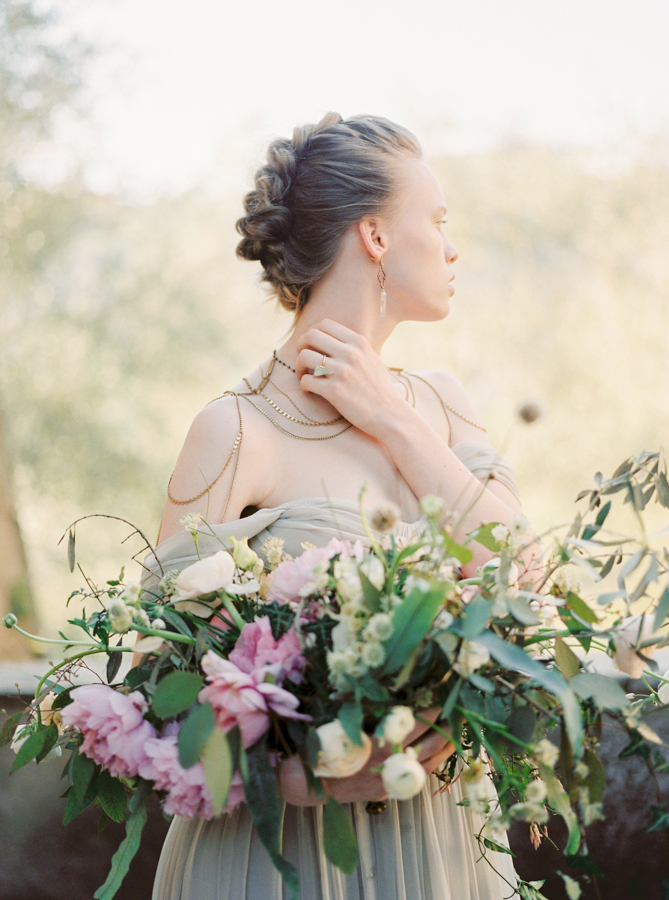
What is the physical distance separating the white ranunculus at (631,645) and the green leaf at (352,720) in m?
0.30

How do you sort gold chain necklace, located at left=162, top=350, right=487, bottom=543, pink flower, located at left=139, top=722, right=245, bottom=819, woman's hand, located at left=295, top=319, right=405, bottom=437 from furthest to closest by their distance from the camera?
woman's hand, located at left=295, top=319, right=405, bottom=437 → gold chain necklace, located at left=162, top=350, right=487, bottom=543 → pink flower, located at left=139, top=722, right=245, bottom=819

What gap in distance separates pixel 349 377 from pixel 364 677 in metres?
0.74

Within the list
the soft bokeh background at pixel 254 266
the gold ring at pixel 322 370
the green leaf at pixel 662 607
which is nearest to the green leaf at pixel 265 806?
the green leaf at pixel 662 607

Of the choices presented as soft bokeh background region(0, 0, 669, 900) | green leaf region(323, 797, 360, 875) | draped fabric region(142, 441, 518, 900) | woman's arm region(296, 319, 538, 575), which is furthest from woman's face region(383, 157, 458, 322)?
soft bokeh background region(0, 0, 669, 900)

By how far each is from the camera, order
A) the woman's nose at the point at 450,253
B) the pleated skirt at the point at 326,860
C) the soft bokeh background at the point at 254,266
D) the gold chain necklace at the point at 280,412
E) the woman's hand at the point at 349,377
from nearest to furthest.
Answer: the pleated skirt at the point at 326,860 → the gold chain necklace at the point at 280,412 → the woman's hand at the point at 349,377 → the woman's nose at the point at 450,253 → the soft bokeh background at the point at 254,266

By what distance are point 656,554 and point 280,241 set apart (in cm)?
100

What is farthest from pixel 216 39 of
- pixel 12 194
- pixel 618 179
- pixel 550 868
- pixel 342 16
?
pixel 550 868

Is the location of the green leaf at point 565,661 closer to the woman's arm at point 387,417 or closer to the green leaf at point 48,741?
the woman's arm at point 387,417

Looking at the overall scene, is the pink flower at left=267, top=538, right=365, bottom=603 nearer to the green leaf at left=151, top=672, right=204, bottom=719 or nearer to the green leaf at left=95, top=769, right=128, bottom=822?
the green leaf at left=151, top=672, right=204, bottom=719

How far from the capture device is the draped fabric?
1043 mm

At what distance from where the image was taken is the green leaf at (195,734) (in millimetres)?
736

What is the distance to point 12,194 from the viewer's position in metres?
6.10

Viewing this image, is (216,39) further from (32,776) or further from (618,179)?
(32,776)

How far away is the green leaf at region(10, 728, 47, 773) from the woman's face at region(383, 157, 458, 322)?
92cm
